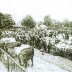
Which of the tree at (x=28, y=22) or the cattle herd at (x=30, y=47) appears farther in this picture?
the tree at (x=28, y=22)

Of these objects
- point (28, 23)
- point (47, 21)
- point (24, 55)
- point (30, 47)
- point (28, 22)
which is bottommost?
point (24, 55)

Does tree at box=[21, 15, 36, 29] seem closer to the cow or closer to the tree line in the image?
the tree line

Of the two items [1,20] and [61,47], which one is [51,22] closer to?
[1,20]

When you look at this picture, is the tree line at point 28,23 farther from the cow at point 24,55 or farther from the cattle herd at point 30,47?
the cow at point 24,55

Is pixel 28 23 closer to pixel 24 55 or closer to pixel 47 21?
pixel 47 21

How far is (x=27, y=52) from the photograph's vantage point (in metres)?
6.88

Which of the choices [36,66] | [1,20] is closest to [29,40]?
[1,20]

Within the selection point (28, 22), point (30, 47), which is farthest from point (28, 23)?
point (30, 47)

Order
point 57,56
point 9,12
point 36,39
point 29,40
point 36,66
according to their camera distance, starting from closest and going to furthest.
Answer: point 36,66
point 57,56
point 36,39
point 29,40
point 9,12

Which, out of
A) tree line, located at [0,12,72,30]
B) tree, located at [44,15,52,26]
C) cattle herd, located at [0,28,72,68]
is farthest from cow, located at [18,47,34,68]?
tree, located at [44,15,52,26]

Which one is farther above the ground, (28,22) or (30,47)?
(28,22)

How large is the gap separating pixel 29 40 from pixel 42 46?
1980mm

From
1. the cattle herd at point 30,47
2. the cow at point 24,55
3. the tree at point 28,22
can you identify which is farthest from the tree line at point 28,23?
the cow at point 24,55

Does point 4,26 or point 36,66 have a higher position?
point 4,26
